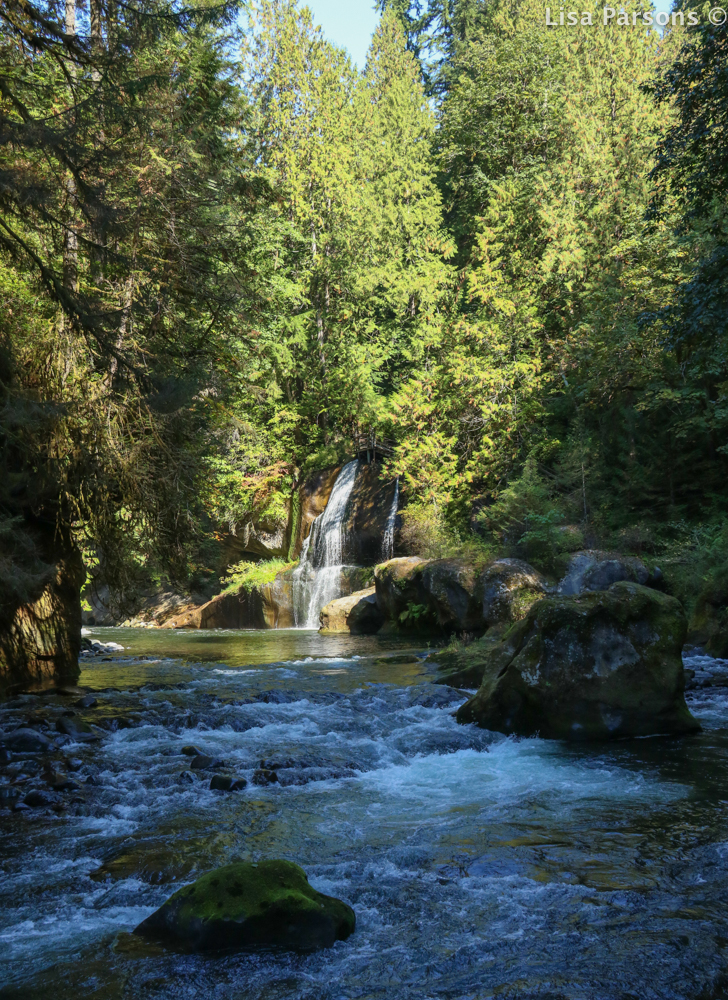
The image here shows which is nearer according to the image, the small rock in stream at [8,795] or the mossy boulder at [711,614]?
the small rock in stream at [8,795]

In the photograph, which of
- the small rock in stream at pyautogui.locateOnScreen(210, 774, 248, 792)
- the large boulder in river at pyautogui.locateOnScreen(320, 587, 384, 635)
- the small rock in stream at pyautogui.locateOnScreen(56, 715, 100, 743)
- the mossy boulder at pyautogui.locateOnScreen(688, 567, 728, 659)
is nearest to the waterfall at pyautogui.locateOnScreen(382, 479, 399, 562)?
the large boulder in river at pyautogui.locateOnScreen(320, 587, 384, 635)

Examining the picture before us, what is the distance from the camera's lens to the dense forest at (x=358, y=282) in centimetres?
877

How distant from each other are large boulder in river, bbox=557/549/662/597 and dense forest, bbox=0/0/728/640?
81cm

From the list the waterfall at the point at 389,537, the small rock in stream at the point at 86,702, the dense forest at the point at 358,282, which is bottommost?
the small rock in stream at the point at 86,702

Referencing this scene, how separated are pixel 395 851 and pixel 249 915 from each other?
1.46 meters

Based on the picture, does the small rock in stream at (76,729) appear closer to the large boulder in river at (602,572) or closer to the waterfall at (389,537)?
the large boulder in river at (602,572)

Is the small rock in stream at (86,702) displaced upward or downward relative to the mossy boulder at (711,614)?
downward

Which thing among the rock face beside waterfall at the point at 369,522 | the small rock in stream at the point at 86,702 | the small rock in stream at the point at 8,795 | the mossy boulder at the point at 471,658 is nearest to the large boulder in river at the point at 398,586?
the mossy boulder at the point at 471,658

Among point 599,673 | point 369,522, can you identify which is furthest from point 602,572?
point 369,522

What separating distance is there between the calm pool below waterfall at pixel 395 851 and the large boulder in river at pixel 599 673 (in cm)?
28

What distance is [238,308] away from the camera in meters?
12.4

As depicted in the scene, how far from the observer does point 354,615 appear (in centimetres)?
2039

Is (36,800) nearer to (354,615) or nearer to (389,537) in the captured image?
(354,615)

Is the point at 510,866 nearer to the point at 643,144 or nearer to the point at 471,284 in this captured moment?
the point at 471,284
